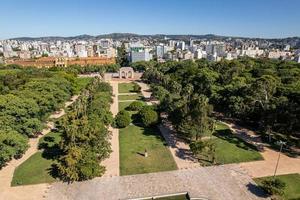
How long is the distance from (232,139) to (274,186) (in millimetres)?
12137

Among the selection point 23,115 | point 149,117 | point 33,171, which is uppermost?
point 23,115

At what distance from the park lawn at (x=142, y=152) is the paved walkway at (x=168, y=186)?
4.44 ft

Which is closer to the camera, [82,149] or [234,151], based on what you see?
[82,149]

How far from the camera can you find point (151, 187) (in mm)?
23688

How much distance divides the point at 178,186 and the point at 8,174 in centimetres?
1691

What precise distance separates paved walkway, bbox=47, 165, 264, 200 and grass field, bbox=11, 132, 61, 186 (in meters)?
2.50

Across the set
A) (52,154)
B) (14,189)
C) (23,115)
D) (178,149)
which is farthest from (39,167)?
(178,149)

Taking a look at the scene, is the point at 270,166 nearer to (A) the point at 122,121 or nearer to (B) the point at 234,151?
(B) the point at 234,151

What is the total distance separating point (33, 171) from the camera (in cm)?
2667

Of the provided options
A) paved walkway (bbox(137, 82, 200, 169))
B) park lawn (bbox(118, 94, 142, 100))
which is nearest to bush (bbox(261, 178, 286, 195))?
paved walkway (bbox(137, 82, 200, 169))

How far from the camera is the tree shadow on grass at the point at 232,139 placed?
31716 millimetres

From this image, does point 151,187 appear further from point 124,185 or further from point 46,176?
point 46,176

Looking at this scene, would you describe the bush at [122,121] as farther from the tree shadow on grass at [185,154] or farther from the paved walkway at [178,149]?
the tree shadow on grass at [185,154]

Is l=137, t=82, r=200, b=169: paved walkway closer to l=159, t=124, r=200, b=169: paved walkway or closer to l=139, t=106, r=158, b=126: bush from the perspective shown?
l=159, t=124, r=200, b=169: paved walkway
